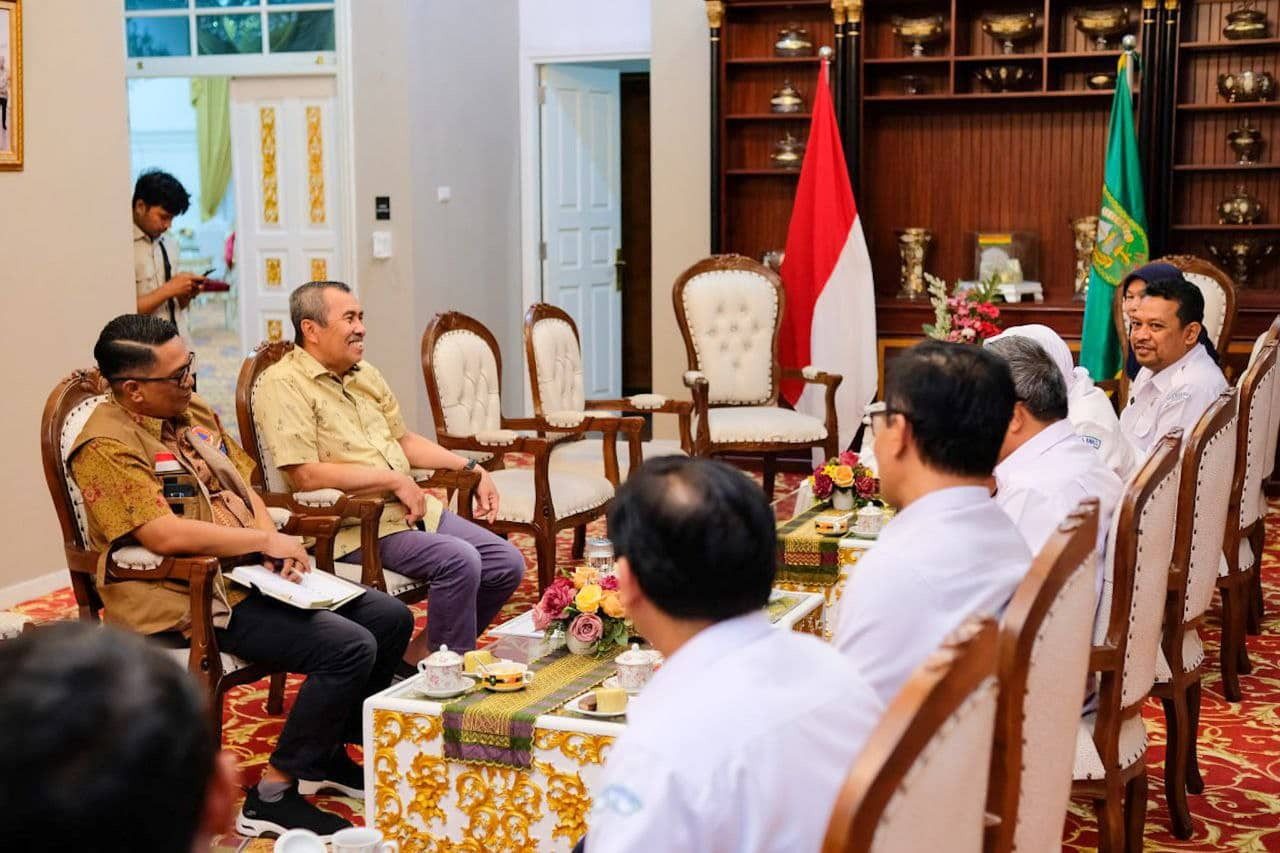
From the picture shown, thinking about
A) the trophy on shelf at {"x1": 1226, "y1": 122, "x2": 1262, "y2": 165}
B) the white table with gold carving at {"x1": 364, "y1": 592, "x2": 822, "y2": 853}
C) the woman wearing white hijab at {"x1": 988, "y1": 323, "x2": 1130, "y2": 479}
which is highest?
the trophy on shelf at {"x1": 1226, "y1": 122, "x2": 1262, "y2": 165}

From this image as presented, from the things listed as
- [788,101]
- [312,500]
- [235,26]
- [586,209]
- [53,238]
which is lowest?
[312,500]

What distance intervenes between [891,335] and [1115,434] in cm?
404

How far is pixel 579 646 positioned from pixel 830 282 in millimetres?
4558

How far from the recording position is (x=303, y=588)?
143 inches

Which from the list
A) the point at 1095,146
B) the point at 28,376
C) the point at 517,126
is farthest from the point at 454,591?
the point at 517,126

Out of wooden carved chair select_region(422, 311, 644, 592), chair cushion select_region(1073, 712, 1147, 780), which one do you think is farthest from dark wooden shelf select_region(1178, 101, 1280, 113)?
chair cushion select_region(1073, 712, 1147, 780)

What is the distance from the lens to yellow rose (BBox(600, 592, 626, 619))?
11.0 ft

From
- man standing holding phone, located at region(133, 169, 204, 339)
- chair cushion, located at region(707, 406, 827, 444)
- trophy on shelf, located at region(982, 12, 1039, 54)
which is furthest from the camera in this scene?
trophy on shelf, located at region(982, 12, 1039, 54)

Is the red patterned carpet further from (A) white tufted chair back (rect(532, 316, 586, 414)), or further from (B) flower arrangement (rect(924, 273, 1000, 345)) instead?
(B) flower arrangement (rect(924, 273, 1000, 345))

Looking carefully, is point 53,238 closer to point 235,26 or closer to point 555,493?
point 555,493

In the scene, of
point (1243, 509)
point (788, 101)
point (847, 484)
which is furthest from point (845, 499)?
point (788, 101)

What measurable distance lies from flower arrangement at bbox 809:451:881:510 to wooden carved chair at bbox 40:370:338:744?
1.98 meters

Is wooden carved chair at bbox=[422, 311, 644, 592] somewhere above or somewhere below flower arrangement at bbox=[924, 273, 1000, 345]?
below

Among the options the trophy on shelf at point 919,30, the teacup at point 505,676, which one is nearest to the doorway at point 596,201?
the trophy on shelf at point 919,30
